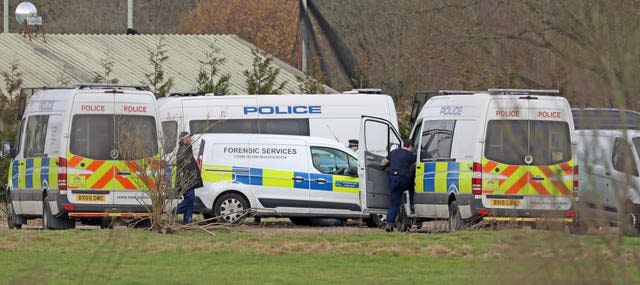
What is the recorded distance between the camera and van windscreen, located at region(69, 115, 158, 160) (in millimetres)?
21391

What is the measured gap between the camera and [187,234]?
19547mm

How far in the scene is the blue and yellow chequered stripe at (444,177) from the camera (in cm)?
2075

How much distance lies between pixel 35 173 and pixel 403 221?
597 centimetres

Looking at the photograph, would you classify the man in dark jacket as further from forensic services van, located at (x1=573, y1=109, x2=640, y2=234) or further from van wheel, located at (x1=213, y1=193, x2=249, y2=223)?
forensic services van, located at (x1=573, y1=109, x2=640, y2=234)

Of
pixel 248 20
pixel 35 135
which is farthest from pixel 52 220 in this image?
pixel 248 20

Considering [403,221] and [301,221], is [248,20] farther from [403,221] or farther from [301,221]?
[403,221]

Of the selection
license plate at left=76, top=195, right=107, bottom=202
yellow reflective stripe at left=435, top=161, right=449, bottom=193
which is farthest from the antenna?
yellow reflective stripe at left=435, top=161, right=449, bottom=193

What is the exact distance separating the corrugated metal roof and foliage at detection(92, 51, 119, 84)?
0.64 feet

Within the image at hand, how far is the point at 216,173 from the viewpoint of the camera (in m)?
24.6

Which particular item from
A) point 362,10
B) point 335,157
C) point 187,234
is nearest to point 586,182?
point 187,234

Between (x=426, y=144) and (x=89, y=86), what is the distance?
17.8 feet

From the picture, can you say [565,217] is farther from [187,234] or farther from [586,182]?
[187,234]

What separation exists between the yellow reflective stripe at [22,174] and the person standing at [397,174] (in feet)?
19.5

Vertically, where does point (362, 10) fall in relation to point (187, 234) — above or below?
above
